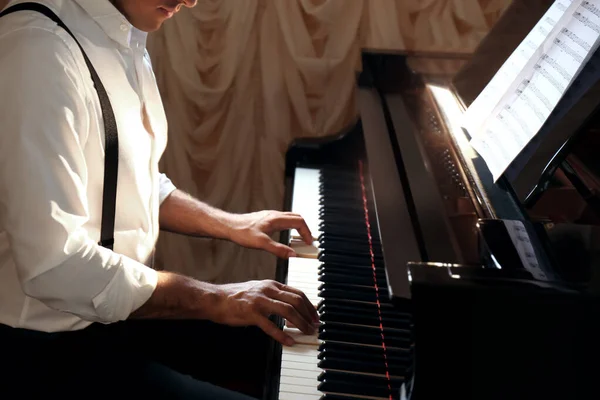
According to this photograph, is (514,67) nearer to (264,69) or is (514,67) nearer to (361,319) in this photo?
(361,319)

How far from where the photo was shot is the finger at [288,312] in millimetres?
1188

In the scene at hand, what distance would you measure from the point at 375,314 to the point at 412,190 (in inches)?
10.2

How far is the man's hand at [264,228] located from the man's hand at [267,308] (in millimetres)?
291

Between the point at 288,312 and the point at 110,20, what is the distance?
61 centimetres

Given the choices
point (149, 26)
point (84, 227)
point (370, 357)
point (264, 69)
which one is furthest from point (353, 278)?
point (264, 69)

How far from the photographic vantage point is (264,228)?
63.1 inches

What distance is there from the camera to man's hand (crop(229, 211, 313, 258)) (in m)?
1.56

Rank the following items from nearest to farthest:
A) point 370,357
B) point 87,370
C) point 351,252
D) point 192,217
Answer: point 370,357, point 87,370, point 351,252, point 192,217

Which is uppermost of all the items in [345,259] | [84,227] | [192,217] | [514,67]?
[514,67]

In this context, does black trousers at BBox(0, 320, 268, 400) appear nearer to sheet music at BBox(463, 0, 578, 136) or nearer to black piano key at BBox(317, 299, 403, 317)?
black piano key at BBox(317, 299, 403, 317)

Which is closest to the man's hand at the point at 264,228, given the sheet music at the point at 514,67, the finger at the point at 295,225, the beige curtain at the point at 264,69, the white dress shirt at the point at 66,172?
the finger at the point at 295,225

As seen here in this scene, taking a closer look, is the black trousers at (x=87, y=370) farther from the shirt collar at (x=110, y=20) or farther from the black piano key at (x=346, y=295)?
the shirt collar at (x=110, y=20)

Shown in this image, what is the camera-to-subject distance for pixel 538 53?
50.8 inches

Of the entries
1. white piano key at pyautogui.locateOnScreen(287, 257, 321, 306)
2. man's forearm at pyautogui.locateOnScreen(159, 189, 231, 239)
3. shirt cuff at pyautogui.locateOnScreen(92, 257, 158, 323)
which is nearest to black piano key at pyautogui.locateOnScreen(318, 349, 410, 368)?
white piano key at pyautogui.locateOnScreen(287, 257, 321, 306)
